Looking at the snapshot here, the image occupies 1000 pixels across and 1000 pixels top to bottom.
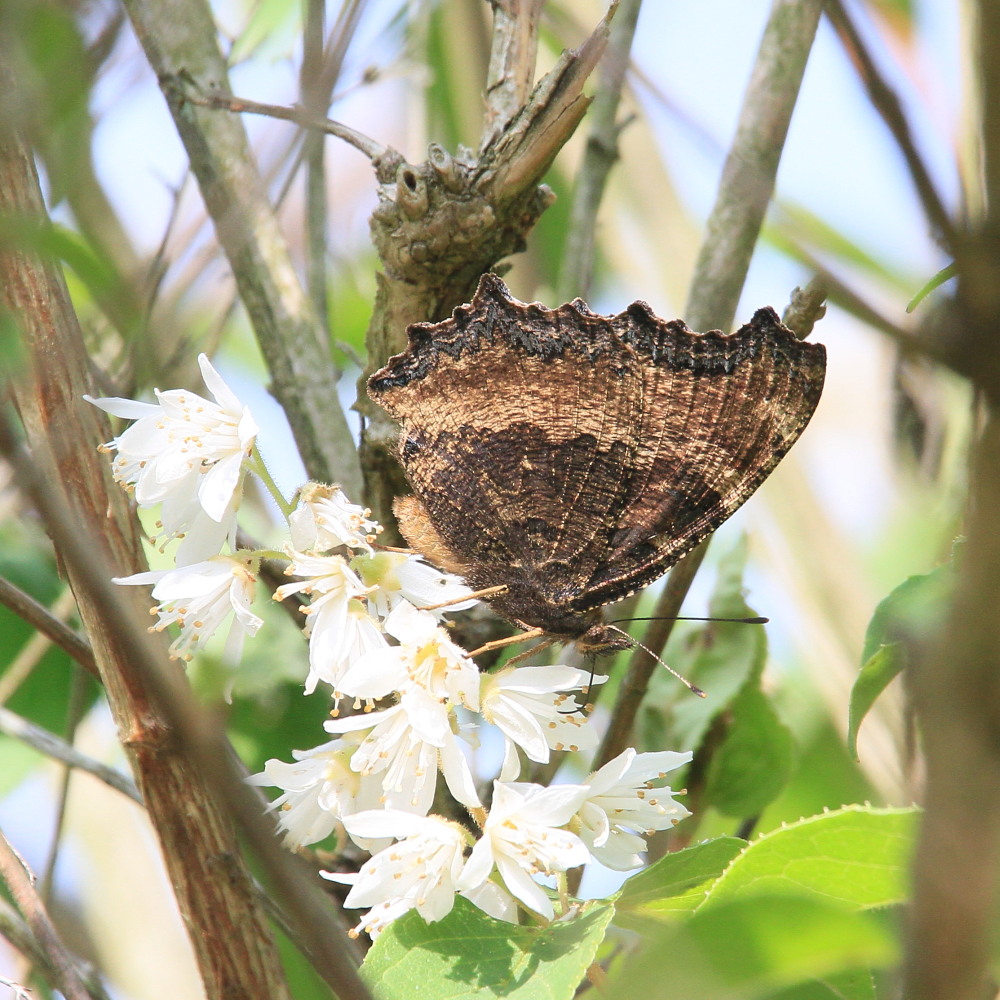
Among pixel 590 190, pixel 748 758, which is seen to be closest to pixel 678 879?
pixel 748 758

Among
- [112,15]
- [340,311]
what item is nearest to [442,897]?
[112,15]

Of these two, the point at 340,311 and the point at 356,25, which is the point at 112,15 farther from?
the point at 340,311

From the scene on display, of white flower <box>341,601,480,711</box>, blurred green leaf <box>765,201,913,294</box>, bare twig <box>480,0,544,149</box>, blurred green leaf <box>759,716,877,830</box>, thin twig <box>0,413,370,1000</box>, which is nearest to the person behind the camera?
thin twig <box>0,413,370,1000</box>

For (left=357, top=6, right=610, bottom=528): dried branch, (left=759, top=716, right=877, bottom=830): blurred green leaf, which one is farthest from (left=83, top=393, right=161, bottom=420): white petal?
(left=759, top=716, right=877, bottom=830): blurred green leaf

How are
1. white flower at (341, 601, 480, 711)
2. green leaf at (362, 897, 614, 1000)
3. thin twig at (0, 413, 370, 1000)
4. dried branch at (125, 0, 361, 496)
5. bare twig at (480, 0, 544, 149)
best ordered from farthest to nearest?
dried branch at (125, 0, 361, 496)
bare twig at (480, 0, 544, 149)
white flower at (341, 601, 480, 711)
green leaf at (362, 897, 614, 1000)
thin twig at (0, 413, 370, 1000)

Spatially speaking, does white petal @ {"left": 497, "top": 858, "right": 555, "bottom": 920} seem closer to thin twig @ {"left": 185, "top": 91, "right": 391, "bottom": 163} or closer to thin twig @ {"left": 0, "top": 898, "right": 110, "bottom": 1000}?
thin twig @ {"left": 0, "top": 898, "right": 110, "bottom": 1000}

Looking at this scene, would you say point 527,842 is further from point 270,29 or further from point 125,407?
point 270,29

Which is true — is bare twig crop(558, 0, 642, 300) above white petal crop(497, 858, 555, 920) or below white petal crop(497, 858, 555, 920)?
above

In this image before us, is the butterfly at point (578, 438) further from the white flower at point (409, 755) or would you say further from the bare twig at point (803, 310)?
the white flower at point (409, 755)
